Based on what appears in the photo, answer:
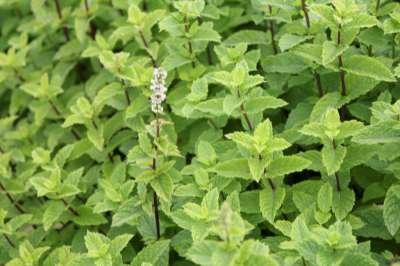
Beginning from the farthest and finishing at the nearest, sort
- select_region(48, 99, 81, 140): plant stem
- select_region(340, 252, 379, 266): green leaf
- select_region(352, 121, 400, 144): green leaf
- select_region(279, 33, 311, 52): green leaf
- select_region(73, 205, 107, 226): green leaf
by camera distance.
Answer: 1. select_region(48, 99, 81, 140): plant stem
2. select_region(73, 205, 107, 226): green leaf
3. select_region(279, 33, 311, 52): green leaf
4. select_region(352, 121, 400, 144): green leaf
5. select_region(340, 252, 379, 266): green leaf

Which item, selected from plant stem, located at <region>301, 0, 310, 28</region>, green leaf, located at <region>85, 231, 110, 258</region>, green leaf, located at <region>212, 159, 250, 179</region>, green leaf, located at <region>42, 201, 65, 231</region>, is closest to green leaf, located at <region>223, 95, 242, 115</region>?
green leaf, located at <region>212, 159, 250, 179</region>

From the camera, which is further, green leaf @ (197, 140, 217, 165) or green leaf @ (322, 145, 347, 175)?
green leaf @ (197, 140, 217, 165)

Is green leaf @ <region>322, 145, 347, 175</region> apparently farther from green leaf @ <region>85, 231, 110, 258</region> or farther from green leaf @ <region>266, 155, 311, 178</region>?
green leaf @ <region>85, 231, 110, 258</region>

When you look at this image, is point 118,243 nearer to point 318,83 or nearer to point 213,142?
point 213,142

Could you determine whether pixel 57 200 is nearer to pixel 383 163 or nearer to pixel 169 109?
pixel 169 109

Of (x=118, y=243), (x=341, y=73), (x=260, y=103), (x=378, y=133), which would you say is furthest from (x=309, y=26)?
(x=118, y=243)

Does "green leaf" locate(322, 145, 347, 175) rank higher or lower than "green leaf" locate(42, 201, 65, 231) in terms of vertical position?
higher

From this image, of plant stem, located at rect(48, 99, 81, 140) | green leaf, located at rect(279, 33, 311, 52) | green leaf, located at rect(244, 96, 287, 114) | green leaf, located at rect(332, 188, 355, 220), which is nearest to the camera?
green leaf, located at rect(332, 188, 355, 220)
